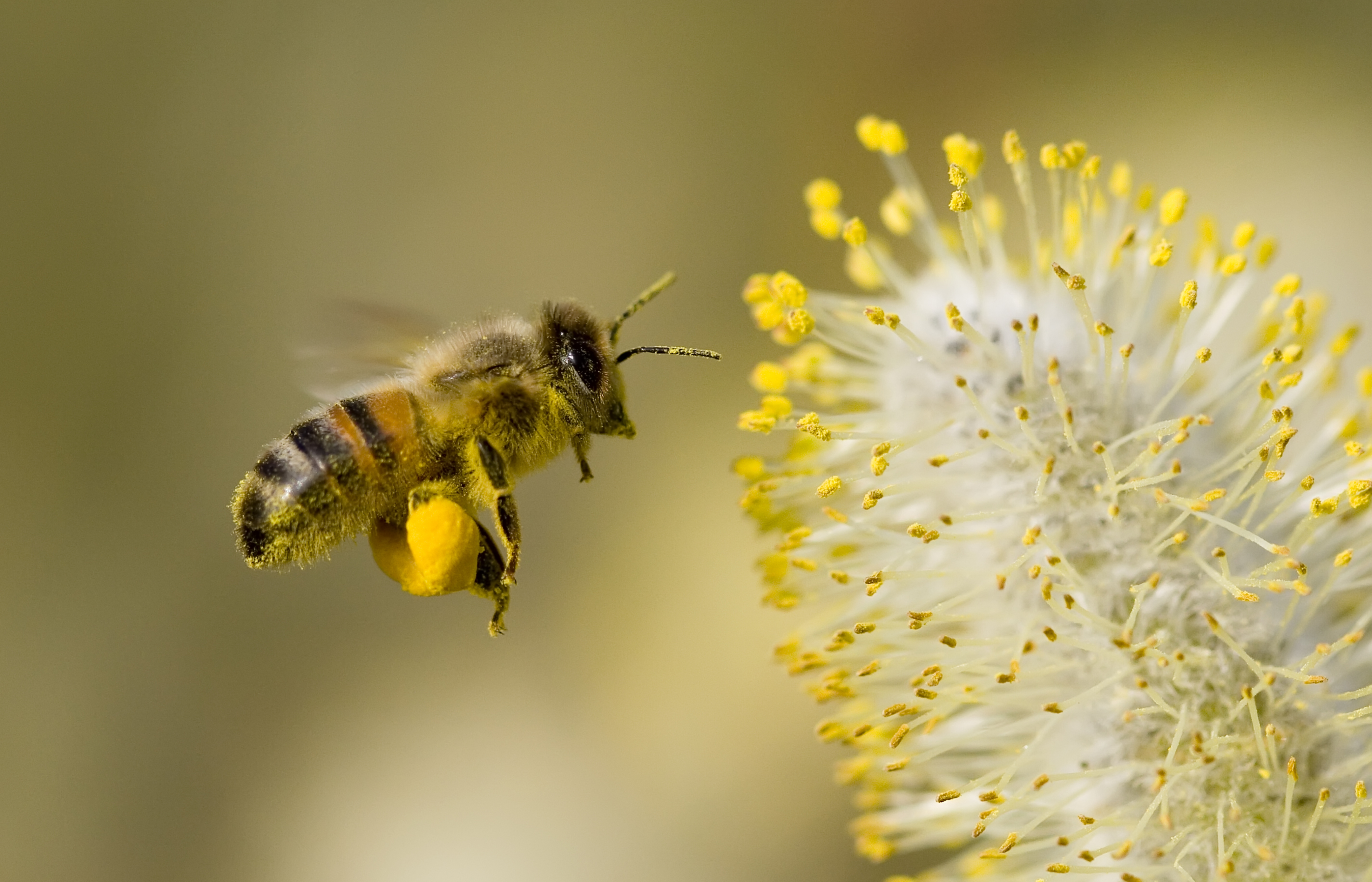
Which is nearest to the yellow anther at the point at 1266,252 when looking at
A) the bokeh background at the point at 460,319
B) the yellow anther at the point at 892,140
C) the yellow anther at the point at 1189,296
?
the yellow anther at the point at 1189,296

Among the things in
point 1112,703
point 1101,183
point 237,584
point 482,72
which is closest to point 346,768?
point 237,584

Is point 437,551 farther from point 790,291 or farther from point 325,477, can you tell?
point 790,291

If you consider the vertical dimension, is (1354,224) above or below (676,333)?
below

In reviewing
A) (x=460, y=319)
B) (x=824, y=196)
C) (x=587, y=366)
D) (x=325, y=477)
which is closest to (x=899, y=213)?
(x=824, y=196)

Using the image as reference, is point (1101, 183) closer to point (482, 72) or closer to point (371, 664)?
point (482, 72)

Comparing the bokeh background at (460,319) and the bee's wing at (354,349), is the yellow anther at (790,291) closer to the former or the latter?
the bee's wing at (354,349)

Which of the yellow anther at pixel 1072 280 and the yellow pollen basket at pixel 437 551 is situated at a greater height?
the yellow anther at pixel 1072 280

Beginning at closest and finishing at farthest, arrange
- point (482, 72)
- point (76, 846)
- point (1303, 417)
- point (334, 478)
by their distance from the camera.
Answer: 1. point (334, 478)
2. point (1303, 417)
3. point (76, 846)
4. point (482, 72)
